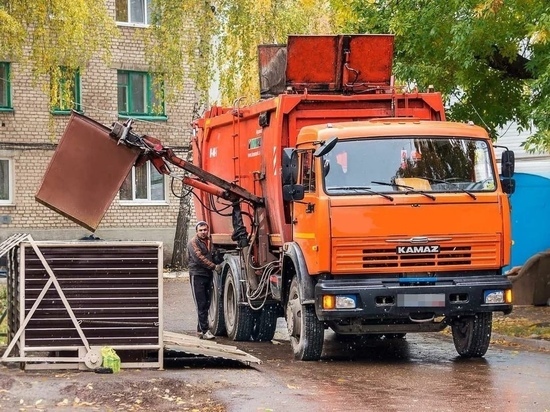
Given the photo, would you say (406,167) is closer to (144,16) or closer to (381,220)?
(381,220)

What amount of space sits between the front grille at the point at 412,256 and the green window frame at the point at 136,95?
950 inches

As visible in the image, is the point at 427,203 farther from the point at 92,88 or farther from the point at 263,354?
the point at 92,88

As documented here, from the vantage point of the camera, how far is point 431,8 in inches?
711

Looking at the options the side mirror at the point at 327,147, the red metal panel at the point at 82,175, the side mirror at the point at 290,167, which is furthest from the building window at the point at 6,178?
→ the side mirror at the point at 327,147

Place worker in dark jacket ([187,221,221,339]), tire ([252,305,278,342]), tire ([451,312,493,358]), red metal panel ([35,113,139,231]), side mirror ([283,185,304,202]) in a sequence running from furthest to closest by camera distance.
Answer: worker in dark jacket ([187,221,221,339]) → tire ([252,305,278,342]) → red metal panel ([35,113,139,231]) → tire ([451,312,493,358]) → side mirror ([283,185,304,202])

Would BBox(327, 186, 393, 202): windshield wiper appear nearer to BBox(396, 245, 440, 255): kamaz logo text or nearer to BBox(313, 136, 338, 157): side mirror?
BBox(313, 136, 338, 157): side mirror

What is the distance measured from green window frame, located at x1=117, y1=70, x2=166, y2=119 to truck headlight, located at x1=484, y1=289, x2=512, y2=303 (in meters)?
24.3

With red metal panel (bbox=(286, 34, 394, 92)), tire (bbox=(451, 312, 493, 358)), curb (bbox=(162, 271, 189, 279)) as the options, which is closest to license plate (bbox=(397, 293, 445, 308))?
tire (bbox=(451, 312, 493, 358))

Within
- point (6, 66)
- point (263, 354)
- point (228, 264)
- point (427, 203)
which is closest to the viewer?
point (427, 203)

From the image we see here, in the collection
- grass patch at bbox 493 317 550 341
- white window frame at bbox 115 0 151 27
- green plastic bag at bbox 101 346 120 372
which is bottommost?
grass patch at bbox 493 317 550 341

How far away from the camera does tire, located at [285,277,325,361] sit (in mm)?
13992

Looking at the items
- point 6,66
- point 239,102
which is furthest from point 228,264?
point 6,66

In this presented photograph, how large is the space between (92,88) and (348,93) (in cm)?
2178

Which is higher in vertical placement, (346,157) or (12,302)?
(346,157)
